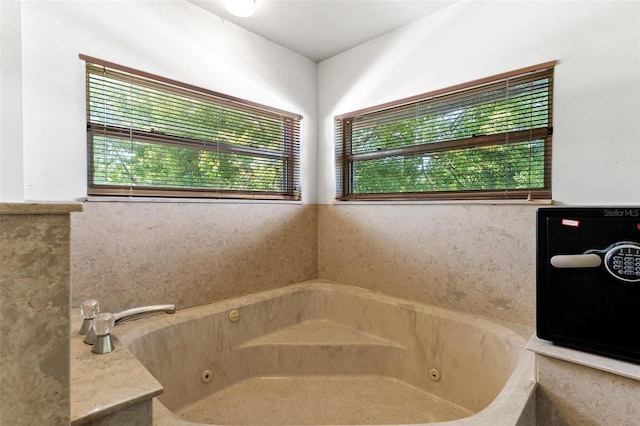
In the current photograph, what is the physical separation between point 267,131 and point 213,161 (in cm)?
49

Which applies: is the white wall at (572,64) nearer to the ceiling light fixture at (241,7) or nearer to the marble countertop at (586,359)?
the marble countertop at (586,359)


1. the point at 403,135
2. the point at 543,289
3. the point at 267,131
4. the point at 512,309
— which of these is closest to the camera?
the point at 543,289

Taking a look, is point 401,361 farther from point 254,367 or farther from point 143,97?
point 143,97

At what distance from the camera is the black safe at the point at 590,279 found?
0.89 metres

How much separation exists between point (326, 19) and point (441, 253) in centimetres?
162

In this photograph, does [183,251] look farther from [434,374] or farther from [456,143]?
[456,143]

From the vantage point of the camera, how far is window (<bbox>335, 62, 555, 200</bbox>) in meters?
1.57

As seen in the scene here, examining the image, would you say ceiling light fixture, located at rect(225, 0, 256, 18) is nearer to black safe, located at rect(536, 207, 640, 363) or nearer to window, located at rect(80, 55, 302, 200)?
window, located at rect(80, 55, 302, 200)

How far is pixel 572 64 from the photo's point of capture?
4.75 feet

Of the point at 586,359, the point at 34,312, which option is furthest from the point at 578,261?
the point at 34,312

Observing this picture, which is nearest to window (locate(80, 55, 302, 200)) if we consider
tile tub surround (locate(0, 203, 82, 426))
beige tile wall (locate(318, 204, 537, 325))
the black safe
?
beige tile wall (locate(318, 204, 537, 325))

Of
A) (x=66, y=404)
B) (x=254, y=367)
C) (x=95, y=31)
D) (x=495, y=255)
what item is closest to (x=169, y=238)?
(x=254, y=367)

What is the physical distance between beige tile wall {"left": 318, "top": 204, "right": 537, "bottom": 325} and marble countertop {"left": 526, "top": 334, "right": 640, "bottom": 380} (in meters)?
0.62

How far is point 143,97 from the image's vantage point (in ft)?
5.46
